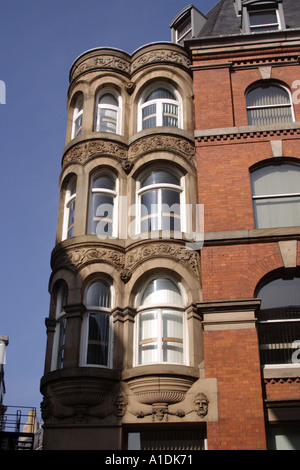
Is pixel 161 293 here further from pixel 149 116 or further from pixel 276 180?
pixel 149 116

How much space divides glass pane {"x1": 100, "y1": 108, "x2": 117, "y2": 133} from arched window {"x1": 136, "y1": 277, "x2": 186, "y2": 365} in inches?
220

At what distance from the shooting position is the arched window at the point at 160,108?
18.1m

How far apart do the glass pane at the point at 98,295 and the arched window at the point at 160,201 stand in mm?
1963

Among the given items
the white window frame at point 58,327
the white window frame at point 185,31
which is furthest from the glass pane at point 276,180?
the white window frame at point 185,31

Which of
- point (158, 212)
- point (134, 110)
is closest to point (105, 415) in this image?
point (158, 212)

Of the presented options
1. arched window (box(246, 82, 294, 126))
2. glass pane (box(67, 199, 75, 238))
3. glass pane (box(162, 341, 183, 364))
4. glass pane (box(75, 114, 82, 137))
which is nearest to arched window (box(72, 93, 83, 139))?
glass pane (box(75, 114, 82, 137))

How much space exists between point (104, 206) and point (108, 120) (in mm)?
3274

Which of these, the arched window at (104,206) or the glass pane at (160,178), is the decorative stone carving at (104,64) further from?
the glass pane at (160,178)

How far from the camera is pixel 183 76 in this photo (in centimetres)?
1866

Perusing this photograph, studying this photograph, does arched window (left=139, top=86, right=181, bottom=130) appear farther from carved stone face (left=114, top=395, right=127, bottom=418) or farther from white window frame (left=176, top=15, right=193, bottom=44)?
carved stone face (left=114, top=395, right=127, bottom=418)

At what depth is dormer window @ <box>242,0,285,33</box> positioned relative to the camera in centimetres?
2002

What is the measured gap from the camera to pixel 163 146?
1703 cm

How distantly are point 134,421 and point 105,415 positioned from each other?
0.73 meters

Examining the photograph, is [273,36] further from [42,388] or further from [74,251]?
[42,388]
